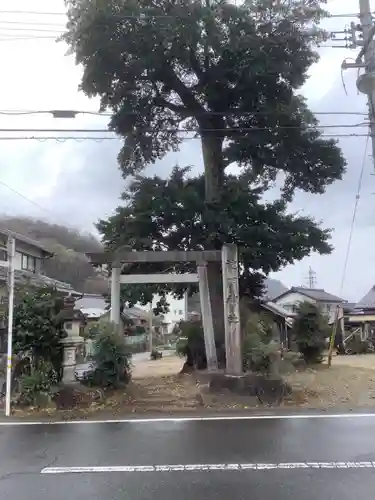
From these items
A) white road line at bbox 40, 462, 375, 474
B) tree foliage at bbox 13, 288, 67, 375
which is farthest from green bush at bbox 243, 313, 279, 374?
white road line at bbox 40, 462, 375, 474

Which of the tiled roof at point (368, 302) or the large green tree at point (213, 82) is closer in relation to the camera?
the large green tree at point (213, 82)

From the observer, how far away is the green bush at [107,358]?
36.3 feet

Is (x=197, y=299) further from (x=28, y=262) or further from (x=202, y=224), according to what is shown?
(x=202, y=224)

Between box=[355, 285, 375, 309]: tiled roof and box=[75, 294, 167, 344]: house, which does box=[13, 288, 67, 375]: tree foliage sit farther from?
box=[355, 285, 375, 309]: tiled roof

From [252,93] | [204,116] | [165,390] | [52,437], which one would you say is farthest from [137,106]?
[52,437]

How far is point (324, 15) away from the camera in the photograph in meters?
13.0

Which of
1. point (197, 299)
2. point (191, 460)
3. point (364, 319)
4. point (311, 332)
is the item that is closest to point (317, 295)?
point (364, 319)

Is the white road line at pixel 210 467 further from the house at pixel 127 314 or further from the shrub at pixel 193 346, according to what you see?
the house at pixel 127 314

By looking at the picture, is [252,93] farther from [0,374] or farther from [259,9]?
[0,374]

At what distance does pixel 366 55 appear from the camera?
10906 millimetres

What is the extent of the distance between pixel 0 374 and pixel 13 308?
192cm

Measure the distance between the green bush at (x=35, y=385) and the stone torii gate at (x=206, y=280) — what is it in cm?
239

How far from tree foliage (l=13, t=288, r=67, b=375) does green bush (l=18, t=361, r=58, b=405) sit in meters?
0.37

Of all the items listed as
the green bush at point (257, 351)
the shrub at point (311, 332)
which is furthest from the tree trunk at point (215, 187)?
the shrub at point (311, 332)
